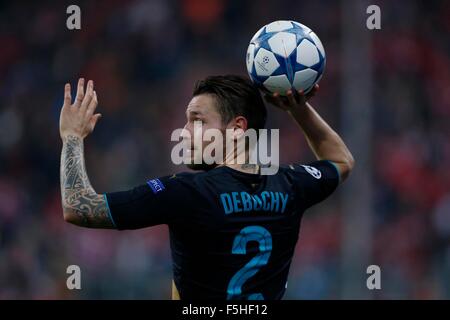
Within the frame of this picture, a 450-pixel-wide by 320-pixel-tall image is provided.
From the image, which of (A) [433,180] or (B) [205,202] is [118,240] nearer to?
(A) [433,180]

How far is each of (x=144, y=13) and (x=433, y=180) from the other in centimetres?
522

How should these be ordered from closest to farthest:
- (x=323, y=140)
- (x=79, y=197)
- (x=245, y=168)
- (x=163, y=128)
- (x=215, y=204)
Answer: (x=79, y=197) → (x=215, y=204) → (x=245, y=168) → (x=323, y=140) → (x=163, y=128)

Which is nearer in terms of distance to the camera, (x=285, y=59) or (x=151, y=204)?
(x=151, y=204)

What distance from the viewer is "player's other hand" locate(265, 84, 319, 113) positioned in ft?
14.5

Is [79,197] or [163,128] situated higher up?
[79,197]

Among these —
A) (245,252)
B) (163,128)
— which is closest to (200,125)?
(245,252)

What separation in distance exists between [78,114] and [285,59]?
1.17 m

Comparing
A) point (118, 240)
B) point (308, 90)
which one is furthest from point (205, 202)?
point (118, 240)

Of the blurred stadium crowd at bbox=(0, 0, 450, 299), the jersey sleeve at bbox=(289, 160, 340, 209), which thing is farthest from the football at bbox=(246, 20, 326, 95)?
the blurred stadium crowd at bbox=(0, 0, 450, 299)

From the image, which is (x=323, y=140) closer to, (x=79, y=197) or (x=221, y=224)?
(x=221, y=224)

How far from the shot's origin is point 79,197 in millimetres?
3875

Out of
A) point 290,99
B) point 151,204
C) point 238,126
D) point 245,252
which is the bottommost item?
point 245,252

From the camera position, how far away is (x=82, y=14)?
13383 millimetres

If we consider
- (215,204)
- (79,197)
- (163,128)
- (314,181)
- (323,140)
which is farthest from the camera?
(163,128)
